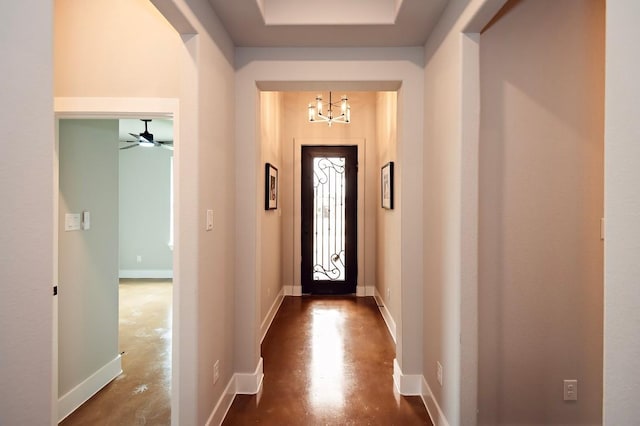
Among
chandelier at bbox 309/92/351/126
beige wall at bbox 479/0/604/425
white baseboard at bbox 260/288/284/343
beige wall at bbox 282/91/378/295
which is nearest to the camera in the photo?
beige wall at bbox 479/0/604/425

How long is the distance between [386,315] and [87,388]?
3080mm

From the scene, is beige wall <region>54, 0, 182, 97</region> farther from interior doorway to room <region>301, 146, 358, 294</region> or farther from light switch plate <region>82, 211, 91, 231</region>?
interior doorway to room <region>301, 146, 358, 294</region>

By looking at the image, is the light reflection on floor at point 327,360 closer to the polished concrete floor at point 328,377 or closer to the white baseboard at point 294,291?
the polished concrete floor at point 328,377

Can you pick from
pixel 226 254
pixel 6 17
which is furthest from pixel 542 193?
pixel 6 17

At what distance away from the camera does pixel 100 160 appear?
271 centimetres

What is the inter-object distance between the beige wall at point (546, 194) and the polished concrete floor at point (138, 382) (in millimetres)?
2245

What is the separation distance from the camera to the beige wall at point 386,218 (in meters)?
3.92

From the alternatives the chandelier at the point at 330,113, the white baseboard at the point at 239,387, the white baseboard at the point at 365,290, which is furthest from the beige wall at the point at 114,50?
the white baseboard at the point at 365,290

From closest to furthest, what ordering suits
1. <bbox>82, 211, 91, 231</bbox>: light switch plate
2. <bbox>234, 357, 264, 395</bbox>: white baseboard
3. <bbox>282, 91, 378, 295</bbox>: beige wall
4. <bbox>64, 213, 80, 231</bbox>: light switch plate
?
1. <bbox>64, 213, 80, 231</bbox>: light switch plate
2. <bbox>82, 211, 91, 231</bbox>: light switch plate
3. <bbox>234, 357, 264, 395</bbox>: white baseboard
4. <bbox>282, 91, 378, 295</bbox>: beige wall

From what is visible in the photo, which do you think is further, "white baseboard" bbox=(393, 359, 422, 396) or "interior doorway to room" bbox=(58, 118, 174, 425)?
"white baseboard" bbox=(393, 359, 422, 396)

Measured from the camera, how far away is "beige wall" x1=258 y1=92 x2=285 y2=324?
391 centimetres

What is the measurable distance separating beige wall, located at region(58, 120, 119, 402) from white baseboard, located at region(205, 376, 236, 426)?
3.43 ft

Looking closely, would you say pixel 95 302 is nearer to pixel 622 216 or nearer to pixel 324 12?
pixel 324 12

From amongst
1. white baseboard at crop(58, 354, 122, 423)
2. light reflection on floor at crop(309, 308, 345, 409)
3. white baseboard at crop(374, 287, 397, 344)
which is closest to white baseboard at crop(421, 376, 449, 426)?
light reflection on floor at crop(309, 308, 345, 409)
